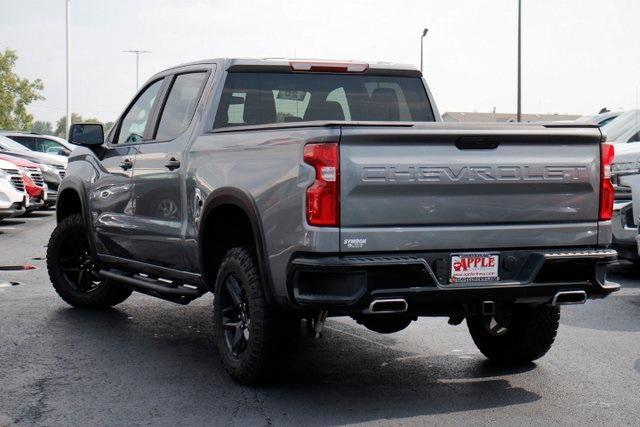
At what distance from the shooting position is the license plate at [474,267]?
579 cm

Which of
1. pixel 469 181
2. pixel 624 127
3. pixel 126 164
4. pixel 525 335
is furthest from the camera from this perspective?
pixel 624 127

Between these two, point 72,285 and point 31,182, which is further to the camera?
point 31,182

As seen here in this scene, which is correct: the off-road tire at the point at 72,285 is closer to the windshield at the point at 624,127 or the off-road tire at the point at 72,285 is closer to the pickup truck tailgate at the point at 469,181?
the pickup truck tailgate at the point at 469,181

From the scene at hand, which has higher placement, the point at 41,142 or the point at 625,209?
the point at 41,142

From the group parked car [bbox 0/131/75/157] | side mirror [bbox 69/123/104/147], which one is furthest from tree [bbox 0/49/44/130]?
side mirror [bbox 69/123/104/147]

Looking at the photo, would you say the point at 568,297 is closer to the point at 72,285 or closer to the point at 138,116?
the point at 138,116

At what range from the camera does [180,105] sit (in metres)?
7.76

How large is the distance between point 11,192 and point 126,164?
433 inches

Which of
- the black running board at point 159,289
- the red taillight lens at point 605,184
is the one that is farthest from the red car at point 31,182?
the red taillight lens at point 605,184

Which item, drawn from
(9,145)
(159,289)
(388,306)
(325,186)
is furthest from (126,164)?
(9,145)

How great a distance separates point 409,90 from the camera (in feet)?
26.6

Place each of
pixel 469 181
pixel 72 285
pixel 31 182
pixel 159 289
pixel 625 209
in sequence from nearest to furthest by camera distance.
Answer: pixel 469 181, pixel 159 289, pixel 72 285, pixel 625 209, pixel 31 182

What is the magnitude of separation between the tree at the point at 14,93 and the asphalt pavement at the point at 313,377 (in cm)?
7653

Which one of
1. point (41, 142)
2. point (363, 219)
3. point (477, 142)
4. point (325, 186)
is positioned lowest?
point (363, 219)
